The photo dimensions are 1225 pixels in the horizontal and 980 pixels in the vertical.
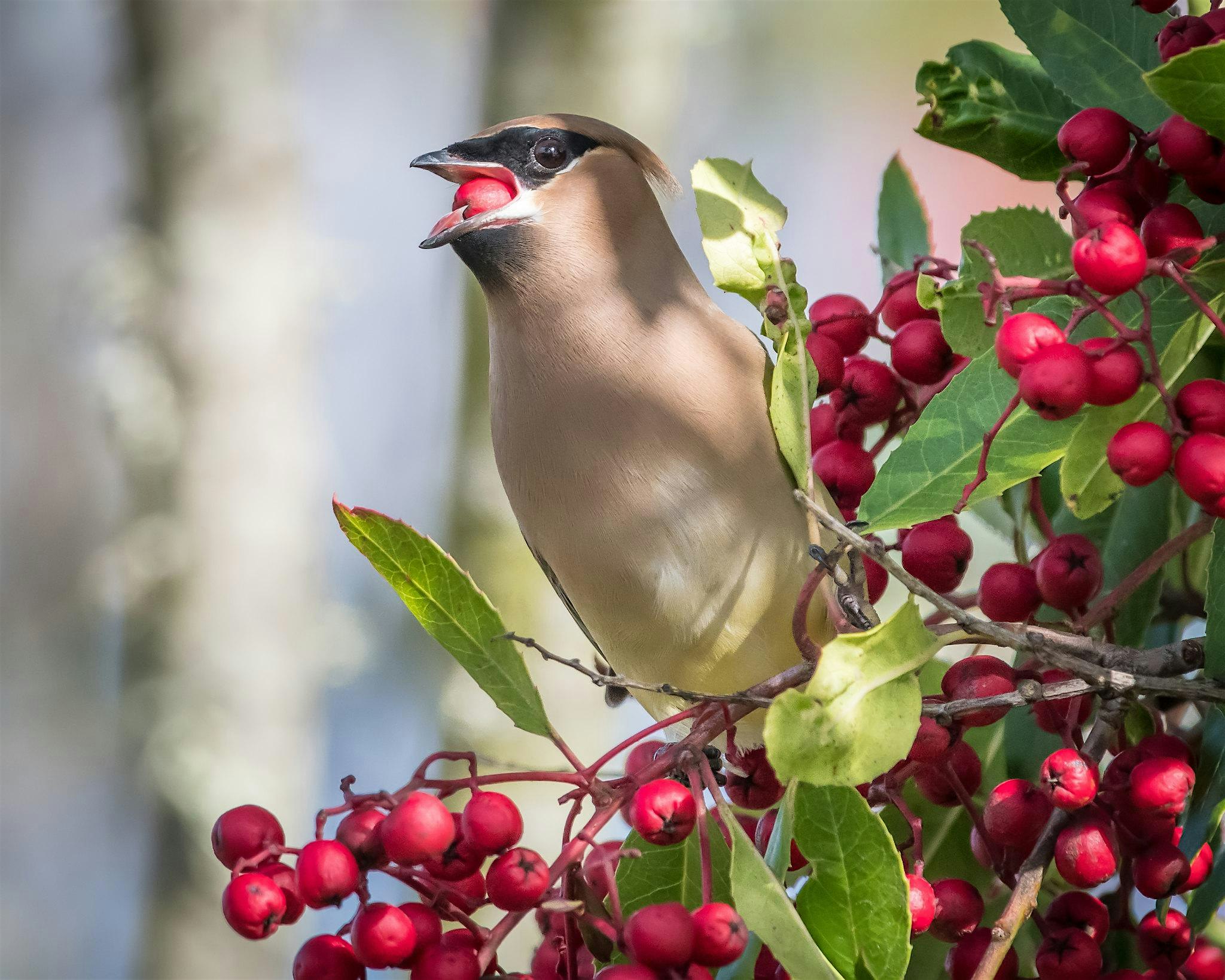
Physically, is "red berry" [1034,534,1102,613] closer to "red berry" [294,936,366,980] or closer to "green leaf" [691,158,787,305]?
"green leaf" [691,158,787,305]

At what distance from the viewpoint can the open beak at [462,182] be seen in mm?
1400

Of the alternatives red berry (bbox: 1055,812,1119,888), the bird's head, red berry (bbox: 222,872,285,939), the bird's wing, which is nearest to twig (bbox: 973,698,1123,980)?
red berry (bbox: 1055,812,1119,888)

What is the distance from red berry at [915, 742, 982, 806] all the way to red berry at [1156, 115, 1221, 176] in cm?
38

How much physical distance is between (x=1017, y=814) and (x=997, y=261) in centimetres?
35

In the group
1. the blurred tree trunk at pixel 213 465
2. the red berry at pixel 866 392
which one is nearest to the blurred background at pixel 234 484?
the blurred tree trunk at pixel 213 465

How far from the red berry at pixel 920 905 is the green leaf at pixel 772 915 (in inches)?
4.4

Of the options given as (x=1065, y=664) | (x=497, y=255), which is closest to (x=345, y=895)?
(x=1065, y=664)

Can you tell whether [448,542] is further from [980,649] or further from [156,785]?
[980,649]

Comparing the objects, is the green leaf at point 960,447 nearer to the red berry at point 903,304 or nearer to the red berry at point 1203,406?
the red berry at point 1203,406

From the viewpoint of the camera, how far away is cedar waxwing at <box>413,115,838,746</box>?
1.30 m

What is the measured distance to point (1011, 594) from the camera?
3.32ft

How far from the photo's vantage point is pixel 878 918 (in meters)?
0.81

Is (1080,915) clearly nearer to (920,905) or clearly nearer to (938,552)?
(920,905)

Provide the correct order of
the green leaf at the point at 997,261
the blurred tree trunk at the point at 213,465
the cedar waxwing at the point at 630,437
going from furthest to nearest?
1. the blurred tree trunk at the point at 213,465
2. the cedar waxwing at the point at 630,437
3. the green leaf at the point at 997,261
